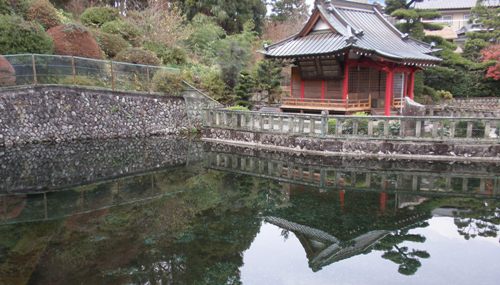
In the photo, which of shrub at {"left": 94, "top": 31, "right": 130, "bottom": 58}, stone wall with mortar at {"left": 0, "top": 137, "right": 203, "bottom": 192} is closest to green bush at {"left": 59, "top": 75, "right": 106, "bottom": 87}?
stone wall with mortar at {"left": 0, "top": 137, "right": 203, "bottom": 192}

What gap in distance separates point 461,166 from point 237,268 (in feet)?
35.8

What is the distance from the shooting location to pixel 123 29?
28.3m

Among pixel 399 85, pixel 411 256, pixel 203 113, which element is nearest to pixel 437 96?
pixel 399 85

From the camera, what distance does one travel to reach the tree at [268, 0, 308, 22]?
47344mm

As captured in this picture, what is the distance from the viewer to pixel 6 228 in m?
8.98

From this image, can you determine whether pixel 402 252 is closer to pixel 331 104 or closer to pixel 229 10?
pixel 331 104

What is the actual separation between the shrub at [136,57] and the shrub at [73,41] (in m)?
1.40

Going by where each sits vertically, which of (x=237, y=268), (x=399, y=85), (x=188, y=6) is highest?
(x=188, y=6)

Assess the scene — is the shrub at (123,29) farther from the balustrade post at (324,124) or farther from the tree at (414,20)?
the tree at (414,20)

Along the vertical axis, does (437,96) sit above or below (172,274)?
above

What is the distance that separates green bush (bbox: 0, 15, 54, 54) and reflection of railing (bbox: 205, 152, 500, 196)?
10657mm

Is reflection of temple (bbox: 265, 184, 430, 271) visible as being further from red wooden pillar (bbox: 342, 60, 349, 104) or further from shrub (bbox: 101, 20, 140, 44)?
shrub (bbox: 101, 20, 140, 44)

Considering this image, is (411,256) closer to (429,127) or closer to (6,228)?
(6,228)

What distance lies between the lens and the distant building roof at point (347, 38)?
19578mm
